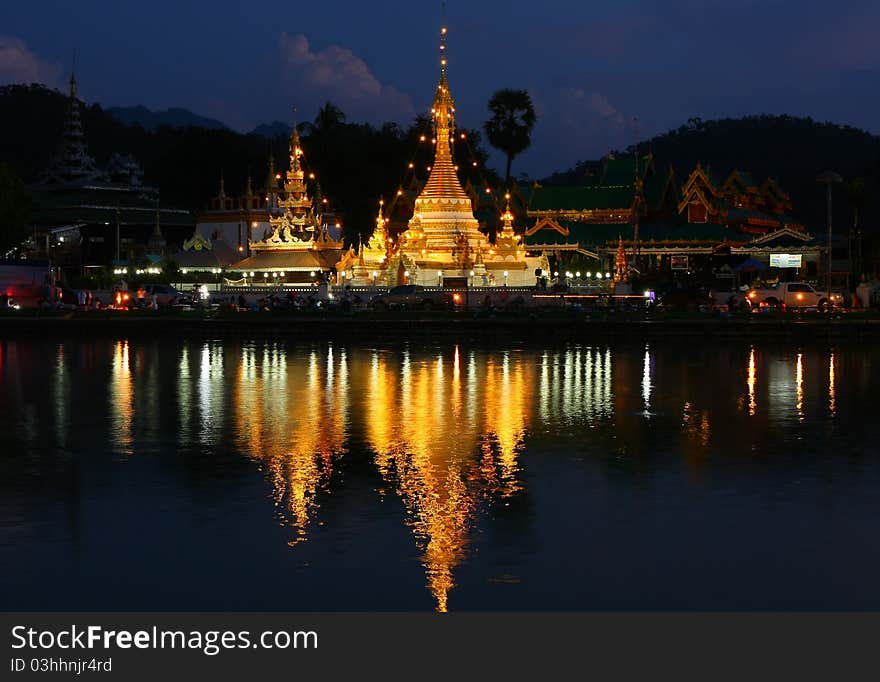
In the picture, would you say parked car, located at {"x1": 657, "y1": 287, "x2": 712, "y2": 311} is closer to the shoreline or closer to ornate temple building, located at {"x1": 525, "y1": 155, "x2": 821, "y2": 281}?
Result: the shoreline

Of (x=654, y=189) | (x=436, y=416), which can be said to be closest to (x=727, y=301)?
(x=654, y=189)

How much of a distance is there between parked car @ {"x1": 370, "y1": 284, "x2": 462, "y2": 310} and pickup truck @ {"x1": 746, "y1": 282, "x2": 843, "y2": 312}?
1175 cm

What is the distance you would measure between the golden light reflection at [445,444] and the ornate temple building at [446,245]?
2711 centimetres

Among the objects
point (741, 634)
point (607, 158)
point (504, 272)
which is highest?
point (607, 158)

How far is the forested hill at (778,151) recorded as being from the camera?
4946 inches

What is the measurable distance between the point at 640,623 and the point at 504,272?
159ft

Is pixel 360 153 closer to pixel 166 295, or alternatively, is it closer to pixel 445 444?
pixel 166 295

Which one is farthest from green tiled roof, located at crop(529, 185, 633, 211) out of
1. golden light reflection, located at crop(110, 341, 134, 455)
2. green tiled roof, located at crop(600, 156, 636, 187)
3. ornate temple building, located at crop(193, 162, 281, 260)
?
golden light reflection, located at crop(110, 341, 134, 455)

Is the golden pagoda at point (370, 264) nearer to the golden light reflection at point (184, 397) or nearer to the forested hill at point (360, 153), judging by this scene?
the forested hill at point (360, 153)

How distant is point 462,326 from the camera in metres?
43.6

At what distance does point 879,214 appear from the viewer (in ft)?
353

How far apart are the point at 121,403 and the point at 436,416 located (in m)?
5.71

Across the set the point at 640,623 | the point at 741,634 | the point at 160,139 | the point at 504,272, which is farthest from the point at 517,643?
the point at 160,139

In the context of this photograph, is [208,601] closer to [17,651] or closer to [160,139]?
[17,651]
